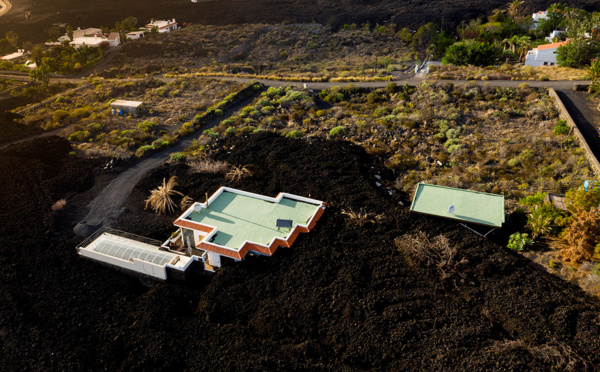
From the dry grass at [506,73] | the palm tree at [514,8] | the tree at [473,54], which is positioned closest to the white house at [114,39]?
the dry grass at [506,73]

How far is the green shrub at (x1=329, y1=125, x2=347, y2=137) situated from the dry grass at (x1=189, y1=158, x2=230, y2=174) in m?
11.4

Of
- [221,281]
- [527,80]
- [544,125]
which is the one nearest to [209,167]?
[221,281]

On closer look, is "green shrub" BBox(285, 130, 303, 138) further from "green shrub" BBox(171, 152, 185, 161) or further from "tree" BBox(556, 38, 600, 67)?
"tree" BBox(556, 38, 600, 67)

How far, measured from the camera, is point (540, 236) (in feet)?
84.0

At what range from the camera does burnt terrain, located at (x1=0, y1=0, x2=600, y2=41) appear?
9812 centimetres

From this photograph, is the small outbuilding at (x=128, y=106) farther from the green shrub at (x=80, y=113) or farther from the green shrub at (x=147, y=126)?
the green shrub at (x=147, y=126)

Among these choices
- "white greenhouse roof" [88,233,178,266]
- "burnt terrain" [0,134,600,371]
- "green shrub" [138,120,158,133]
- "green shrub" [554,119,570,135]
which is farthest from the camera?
"green shrub" [138,120,158,133]

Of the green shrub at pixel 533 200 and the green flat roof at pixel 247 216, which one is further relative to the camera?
the green shrub at pixel 533 200

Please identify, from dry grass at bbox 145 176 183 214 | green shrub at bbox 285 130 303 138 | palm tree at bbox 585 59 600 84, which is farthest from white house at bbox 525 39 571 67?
dry grass at bbox 145 176 183 214

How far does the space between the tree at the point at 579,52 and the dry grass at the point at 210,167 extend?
4797 centimetres

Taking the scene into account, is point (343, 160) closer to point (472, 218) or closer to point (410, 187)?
point (410, 187)

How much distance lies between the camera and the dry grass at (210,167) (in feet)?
114

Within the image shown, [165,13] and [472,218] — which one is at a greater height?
[165,13]

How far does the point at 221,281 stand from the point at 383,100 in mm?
33799
